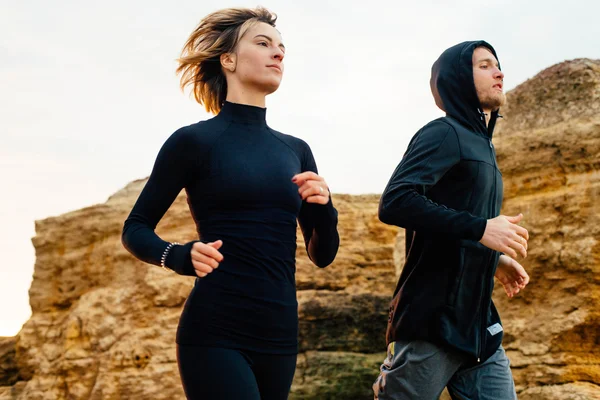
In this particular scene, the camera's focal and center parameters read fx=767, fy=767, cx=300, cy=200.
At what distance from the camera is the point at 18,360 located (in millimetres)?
10945

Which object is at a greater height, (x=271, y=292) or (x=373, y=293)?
(x=271, y=292)

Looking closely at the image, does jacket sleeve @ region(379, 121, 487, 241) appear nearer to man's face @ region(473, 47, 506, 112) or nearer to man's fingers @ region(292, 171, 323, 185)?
man's face @ region(473, 47, 506, 112)

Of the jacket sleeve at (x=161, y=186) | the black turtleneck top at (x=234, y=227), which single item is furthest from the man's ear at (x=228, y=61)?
the jacket sleeve at (x=161, y=186)

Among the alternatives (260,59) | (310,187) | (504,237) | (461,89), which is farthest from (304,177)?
(461,89)

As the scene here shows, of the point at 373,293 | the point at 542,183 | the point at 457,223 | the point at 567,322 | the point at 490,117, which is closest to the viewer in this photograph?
the point at 457,223

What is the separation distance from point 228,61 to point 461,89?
1.10 meters

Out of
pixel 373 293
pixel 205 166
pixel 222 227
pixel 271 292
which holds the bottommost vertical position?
pixel 373 293

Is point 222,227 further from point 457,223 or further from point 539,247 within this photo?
point 539,247

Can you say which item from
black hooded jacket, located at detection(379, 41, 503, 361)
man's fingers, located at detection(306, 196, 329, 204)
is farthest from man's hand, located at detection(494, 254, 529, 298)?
man's fingers, located at detection(306, 196, 329, 204)

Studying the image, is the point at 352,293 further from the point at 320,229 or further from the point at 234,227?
the point at 234,227

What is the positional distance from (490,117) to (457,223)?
0.96 meters

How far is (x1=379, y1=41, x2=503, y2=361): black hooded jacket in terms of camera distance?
3033 millimetres

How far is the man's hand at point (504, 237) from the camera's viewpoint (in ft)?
9.57

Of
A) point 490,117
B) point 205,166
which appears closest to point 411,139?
point 490,117
